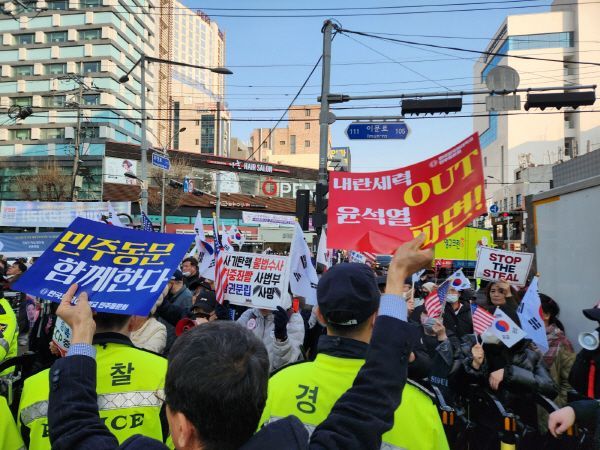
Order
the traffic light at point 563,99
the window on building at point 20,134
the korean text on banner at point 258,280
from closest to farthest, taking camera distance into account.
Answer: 1. the korean text on banner at point 258,280
2. the traffic light at point 563,99
3. the window on building at point 20,134

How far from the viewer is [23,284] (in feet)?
7.99

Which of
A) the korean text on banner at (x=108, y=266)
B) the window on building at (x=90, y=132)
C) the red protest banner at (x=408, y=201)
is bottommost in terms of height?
the korean text on banner at (x=108, y=266)

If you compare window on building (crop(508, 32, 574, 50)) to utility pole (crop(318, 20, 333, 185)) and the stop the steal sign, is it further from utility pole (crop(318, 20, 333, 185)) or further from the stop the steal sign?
the stop the steal sign

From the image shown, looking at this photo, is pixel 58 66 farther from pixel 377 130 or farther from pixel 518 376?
pixel 518 376

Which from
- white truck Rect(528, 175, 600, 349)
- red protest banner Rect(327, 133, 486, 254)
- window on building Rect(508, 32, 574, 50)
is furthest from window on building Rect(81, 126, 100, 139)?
red protest banner Rect(327, 133, 486, 254)

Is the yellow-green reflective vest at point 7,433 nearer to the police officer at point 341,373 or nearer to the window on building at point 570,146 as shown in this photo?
the police officer at point 341,373

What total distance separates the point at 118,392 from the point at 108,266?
65 cm

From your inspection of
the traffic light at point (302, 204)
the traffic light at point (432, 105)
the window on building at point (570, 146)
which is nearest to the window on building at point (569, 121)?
the window on building at point (570, 146)

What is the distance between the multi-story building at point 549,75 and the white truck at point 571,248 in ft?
153

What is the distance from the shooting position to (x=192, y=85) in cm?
10300

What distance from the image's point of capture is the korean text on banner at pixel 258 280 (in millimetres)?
4617

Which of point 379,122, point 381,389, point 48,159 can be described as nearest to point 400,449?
point 381,389

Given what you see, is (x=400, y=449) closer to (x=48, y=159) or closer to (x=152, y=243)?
(x=152, y=243)

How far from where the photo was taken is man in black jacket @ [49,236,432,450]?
125cm
